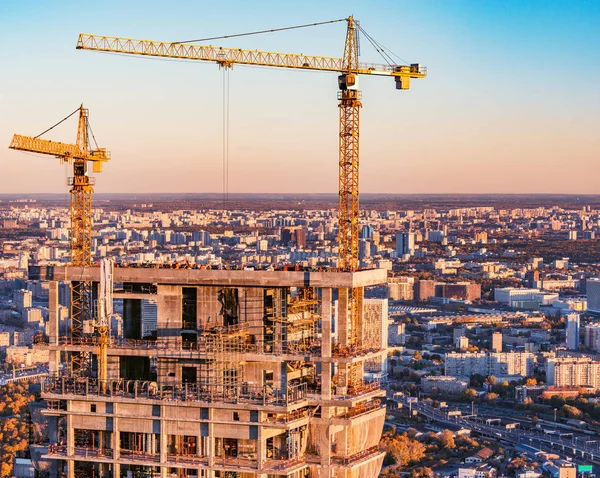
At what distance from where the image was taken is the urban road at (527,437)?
102750 mm

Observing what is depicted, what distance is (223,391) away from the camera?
34.0m

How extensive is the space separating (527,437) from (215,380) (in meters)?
77.9

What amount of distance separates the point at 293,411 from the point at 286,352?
152 cm

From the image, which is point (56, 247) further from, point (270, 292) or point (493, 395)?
point (270, 292)

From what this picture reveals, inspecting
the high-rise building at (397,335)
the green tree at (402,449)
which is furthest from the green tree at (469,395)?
the green tree at (402,449)

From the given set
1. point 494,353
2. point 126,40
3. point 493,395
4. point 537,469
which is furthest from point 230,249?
point 126,40

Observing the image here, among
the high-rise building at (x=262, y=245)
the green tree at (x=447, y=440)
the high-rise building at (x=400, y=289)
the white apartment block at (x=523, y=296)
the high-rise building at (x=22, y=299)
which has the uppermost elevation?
the high-rise building at (x=262, y=245)

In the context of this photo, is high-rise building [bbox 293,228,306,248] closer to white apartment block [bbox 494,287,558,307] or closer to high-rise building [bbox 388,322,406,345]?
white apartment block [bbox 494,287,558,307]

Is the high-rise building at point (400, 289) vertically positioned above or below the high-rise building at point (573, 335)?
above

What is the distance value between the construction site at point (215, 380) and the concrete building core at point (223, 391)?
0.03 metres

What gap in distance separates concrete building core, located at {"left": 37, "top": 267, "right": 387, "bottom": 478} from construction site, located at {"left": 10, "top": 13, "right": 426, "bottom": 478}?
0.03m

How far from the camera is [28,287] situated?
16962 centimetres

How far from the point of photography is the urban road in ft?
337

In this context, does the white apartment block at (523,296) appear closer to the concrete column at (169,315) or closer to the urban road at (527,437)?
the urban road at (527,437)
